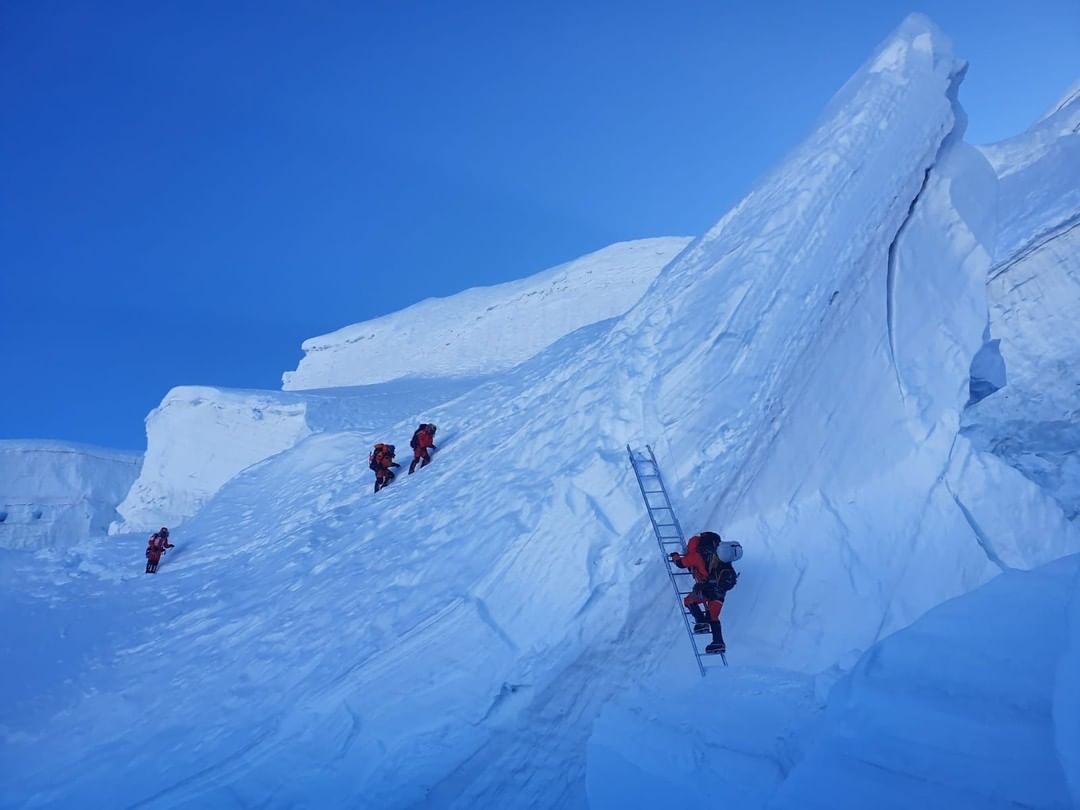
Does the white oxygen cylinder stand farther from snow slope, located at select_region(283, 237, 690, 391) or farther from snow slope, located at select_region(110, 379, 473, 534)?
snow slope, located at select_region(283, 237, 690, 391)

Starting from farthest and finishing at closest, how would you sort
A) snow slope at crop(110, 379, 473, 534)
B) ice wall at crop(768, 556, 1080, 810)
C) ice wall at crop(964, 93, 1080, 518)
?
snow slope at crop(110, 379, 473, 534) → ice wall at crop(964, 93, 1080, 518) → ice wall at crop(768, 556, 1080, 810)

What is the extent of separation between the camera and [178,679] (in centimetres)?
648

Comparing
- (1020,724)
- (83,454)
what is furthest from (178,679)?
(83,454)

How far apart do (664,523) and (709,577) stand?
2.37 ft

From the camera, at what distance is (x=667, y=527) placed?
590cm

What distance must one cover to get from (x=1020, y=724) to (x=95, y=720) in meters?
6.96

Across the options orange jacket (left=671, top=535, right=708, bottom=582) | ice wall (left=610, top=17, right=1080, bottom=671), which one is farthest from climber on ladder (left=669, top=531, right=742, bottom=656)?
ice wall (left=610, top=17, right=1080, bottom=671)

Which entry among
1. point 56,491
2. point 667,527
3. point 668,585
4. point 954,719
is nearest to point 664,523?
point 667,527

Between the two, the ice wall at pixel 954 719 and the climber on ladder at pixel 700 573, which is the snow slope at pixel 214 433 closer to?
the climber on ladder at pixel 700 573

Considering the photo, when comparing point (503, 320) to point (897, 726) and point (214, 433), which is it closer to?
point (214, 433)

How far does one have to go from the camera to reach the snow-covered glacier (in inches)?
174

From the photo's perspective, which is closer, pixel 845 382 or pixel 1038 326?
pixel 845 382

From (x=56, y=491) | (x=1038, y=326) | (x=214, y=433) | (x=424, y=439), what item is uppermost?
(x=56, y=491)

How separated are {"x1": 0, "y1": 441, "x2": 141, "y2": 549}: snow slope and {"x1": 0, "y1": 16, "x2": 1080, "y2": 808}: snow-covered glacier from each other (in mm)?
19149
